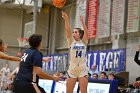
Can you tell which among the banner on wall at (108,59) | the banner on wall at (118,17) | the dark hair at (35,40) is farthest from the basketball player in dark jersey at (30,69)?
the banner on wall at (118,17)

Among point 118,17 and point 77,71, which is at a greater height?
point 118,17

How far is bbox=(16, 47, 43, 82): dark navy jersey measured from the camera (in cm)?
588

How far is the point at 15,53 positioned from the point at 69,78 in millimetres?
19620

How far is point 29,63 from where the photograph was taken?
595 cm

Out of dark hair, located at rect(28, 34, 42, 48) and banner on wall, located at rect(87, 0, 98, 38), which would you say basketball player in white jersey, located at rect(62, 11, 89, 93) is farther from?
banner on wall, located at rect(87, 0, 98, 38)

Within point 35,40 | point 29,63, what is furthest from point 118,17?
point 29,63

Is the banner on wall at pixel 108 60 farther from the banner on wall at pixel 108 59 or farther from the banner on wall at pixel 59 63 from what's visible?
the banner on wall at pixel 59 63

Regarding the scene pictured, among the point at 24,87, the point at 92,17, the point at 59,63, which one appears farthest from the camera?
the point at 59,63

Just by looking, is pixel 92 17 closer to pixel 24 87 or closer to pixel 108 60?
pixel 108 60

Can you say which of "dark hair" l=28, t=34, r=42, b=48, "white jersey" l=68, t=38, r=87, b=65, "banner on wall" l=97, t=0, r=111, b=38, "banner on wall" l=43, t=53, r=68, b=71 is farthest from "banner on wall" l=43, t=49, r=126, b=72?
"dark hair" l=28, t=34, r=42, b=48

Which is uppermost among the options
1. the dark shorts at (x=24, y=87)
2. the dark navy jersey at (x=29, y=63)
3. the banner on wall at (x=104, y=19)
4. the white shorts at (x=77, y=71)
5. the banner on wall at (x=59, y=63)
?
the banner on wall at (x=104, y=19)

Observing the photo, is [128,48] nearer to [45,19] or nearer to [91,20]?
[91,20]

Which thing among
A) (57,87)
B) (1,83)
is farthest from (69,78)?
(1,83)

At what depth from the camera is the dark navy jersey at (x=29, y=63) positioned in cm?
588
